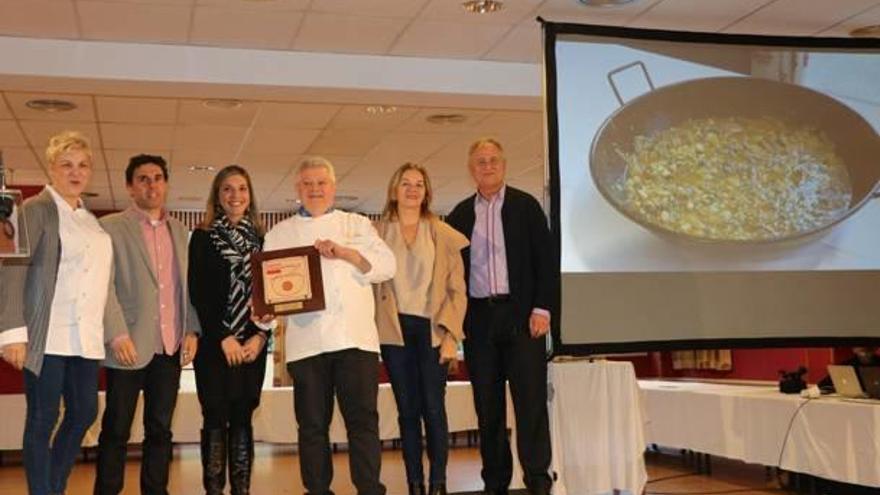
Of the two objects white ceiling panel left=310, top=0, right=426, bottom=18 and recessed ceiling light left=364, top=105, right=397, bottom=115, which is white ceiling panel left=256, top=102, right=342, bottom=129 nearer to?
recessed ceiling light left=364, top=105, right=397, bottom=115

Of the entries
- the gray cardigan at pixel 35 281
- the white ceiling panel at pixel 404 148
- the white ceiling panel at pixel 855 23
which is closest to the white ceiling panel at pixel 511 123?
the white ceiling panel at pixel 404 148

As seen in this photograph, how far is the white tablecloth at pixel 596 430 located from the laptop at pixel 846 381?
116 cm

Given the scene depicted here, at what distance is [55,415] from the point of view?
140 inches

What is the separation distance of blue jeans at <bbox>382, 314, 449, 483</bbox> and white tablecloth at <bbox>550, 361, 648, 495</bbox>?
0.71 metres

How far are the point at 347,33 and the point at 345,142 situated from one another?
331cm

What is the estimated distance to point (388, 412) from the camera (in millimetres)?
8086

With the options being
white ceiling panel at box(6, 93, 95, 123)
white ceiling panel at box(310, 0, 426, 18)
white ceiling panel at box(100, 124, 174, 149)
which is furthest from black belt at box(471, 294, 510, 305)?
white ceiling panel at box(100, 124, 174, 149)

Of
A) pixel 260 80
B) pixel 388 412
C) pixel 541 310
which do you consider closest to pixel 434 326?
pixel 541 310

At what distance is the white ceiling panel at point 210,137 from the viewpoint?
8.87 m

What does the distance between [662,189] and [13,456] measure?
20.4ft

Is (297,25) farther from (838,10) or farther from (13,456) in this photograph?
(13,456)

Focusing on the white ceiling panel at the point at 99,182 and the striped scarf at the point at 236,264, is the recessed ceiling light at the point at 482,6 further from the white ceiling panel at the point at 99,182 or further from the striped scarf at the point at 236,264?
the white ceiling panel at the point at 99,182

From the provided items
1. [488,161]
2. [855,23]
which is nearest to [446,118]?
[855,23]

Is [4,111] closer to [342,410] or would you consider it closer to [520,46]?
[520,46]
